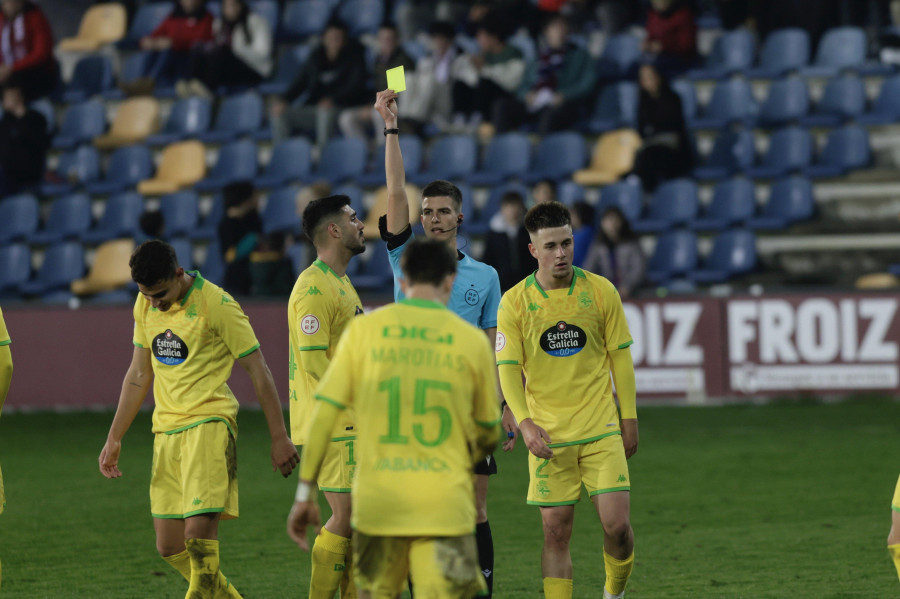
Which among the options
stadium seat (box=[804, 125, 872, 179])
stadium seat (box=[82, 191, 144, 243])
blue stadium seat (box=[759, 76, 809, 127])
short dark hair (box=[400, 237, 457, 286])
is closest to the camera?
short dark hair (box=[400, 237, 457, 286])

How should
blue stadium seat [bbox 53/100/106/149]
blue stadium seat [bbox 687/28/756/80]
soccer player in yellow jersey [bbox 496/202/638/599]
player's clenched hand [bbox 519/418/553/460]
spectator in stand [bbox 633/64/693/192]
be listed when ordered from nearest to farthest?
player's clenched hand [bbox 519/418/553/460] → soccer player in yellow jersey [bbox 496/202/638/599] → spectator in stand [bbox 633/64/693/192] → blue stadium seat [bbox 687/28/756/80] → blue stadium seat [bbox 53/100/106/149]

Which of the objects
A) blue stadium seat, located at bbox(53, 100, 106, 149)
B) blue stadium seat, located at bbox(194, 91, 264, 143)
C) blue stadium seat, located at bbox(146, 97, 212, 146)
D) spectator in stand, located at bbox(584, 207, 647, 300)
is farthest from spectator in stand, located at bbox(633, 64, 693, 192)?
blue stadium seat, located at bbox(53, 100, 106, 149)

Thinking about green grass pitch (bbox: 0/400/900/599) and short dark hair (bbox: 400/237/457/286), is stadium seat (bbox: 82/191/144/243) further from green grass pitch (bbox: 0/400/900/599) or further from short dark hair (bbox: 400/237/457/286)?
short dark hair (bbox: 400/237/457/286)

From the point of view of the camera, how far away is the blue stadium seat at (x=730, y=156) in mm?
17781

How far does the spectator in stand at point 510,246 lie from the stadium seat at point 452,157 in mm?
4181

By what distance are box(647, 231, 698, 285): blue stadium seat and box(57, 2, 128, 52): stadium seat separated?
421 inches

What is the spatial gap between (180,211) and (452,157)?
415 centimetres

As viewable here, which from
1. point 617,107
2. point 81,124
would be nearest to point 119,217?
point 81,124

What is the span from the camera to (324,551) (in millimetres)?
6145

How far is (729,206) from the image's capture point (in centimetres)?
1736

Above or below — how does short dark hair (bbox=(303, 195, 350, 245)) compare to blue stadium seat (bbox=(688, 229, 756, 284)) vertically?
above

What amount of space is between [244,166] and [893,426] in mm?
10503

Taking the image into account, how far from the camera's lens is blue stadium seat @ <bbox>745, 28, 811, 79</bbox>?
1883 centimetres

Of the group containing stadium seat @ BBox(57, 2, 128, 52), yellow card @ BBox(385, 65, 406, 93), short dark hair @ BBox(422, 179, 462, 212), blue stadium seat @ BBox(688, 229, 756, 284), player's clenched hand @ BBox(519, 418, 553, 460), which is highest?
Answer: stadium seat @ BBox(57, 2, 128, 52)
